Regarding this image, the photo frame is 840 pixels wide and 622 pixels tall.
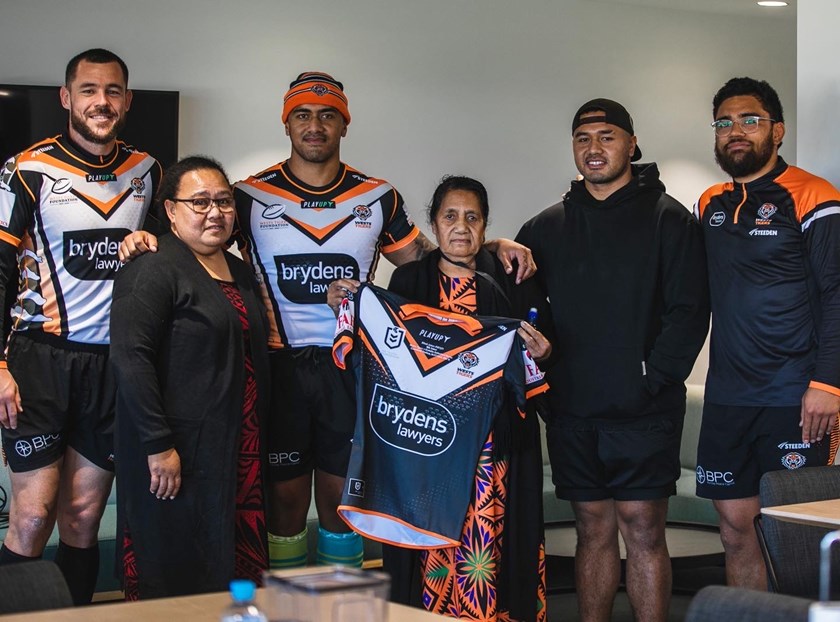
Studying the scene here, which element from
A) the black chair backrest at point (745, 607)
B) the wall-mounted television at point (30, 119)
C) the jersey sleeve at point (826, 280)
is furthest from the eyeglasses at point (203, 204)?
the wall-mounted television at point (30, 119)

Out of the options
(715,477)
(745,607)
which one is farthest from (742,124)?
(745,607)

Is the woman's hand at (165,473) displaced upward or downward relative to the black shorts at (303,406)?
downward

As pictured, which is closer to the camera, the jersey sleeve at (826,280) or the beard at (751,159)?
the jersey sleeve at (826,280)

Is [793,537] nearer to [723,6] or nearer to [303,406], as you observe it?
[303,406]

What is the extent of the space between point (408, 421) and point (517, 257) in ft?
2.25

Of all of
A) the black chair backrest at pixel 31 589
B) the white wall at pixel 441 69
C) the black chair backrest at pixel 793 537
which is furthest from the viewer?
the white wall at pixel 441 69

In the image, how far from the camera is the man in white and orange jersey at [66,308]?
3559mm

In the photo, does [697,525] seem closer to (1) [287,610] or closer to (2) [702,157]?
(2) [702,157]

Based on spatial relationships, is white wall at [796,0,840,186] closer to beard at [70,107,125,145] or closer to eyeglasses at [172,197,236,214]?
eyeglasses at [172,197,236,214]

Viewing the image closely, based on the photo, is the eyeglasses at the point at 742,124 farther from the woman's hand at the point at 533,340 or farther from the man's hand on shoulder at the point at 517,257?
the woman's hand at the point at 533,340

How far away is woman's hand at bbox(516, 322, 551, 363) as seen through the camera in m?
3.57

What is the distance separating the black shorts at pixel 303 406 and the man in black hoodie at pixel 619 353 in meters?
0.74

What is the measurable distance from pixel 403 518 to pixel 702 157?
194 inches

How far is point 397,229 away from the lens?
3.98 metres
